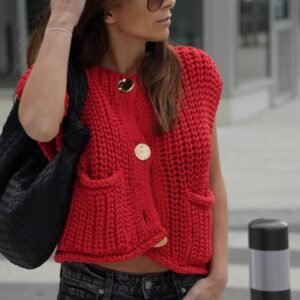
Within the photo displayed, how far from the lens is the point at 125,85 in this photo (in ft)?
6.86

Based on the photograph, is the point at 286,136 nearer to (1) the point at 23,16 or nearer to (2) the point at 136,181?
(1) the point at 23,16

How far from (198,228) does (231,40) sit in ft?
32.8

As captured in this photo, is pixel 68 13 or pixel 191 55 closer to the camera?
pixel 68 13

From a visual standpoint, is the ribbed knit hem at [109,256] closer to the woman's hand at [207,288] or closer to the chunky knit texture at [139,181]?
the chunky knit texture at [139,181]

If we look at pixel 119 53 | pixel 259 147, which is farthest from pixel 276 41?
pixel 119 53

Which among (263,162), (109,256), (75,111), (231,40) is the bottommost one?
(263,162)

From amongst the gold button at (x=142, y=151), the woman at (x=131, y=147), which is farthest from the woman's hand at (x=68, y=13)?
the gold button at (x=142, y=151)

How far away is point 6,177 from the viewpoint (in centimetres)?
204

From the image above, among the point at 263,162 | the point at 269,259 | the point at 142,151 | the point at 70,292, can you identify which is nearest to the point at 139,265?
the point at 70,292

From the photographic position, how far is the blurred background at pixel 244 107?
564 centimetres

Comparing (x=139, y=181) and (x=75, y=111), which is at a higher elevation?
(x=75, y=111)

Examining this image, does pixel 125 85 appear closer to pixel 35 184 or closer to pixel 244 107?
Result: pixel 35 184

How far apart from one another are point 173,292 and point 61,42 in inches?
26.7

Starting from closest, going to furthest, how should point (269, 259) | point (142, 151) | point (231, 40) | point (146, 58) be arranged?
point (142, 151) → point (146, 58) → point (269, 259) → point (231, 40)
